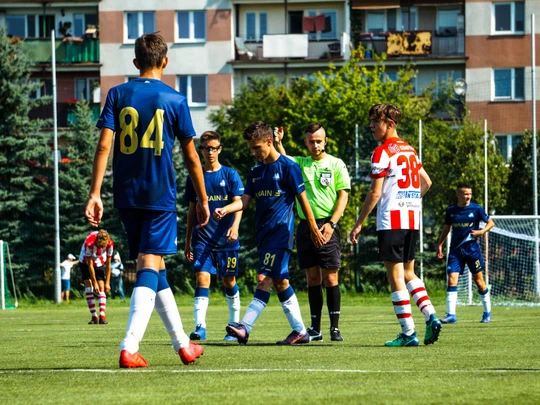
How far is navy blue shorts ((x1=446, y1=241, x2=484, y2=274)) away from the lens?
1930cm

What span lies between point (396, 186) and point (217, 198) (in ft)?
11.3

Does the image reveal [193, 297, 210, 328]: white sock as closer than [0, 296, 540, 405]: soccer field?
No

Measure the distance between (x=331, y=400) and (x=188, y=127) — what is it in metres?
2.94

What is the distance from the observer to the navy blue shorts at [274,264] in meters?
11.2

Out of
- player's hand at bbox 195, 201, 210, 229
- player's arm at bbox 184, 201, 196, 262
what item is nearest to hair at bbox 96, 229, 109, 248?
player's arm at bbox 184, 201, 196, 262

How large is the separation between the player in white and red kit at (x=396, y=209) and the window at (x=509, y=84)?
1821 inches

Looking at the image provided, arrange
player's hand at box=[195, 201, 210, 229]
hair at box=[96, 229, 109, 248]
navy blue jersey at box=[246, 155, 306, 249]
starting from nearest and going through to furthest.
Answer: player's hand at box=[195, 201, 210, 229] < navy blue jersey at box=[246, 155, 306, 249] < hair at box=[96, 229, 109, 248]

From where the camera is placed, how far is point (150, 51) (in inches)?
324

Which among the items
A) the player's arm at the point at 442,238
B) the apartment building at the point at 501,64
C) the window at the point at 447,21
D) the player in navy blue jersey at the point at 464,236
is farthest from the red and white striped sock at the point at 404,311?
the window at the point at 447,21

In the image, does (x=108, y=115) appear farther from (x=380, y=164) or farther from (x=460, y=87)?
(x=460, y=87)

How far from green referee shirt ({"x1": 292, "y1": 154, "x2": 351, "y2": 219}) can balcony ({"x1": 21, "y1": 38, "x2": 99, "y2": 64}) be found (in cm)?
4755

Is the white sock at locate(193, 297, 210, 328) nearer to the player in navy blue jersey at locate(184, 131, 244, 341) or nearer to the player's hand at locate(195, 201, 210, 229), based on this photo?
the player in navy blue jersey at locate(184, 131, 244, 341)

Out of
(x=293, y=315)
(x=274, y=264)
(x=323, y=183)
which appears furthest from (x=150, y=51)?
(x=323, y=183)

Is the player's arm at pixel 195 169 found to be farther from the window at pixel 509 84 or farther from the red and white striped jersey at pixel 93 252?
the window at pixel 509 84
